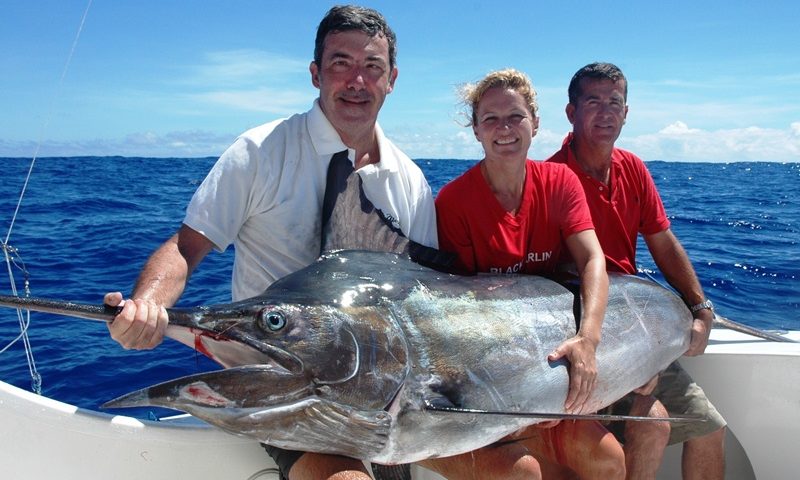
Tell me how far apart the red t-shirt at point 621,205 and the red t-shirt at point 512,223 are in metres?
0.36

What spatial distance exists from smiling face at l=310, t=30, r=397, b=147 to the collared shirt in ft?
0.22

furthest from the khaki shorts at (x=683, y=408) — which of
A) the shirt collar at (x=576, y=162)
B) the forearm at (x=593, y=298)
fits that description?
the shirt collar at (x=576, y=162)

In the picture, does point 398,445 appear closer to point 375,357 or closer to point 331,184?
point 375,357

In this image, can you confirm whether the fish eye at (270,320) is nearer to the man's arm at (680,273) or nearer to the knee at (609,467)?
the knee at (609,467)

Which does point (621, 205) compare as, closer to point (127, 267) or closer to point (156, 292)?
point (156, 292)

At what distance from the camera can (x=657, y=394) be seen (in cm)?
306

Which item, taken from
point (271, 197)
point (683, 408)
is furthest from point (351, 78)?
point (683, 408)

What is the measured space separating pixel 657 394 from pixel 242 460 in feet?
6.24

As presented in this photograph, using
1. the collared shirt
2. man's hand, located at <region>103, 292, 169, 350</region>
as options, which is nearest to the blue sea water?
the collared shirt

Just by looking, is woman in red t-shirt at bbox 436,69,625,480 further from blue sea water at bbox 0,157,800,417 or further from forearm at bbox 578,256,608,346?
blue sea water at bbox 0,157,800,417

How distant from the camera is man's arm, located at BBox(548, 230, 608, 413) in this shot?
7.72 ft

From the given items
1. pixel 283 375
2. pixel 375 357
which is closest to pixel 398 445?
pixel 375 357

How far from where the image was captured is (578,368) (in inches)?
92.6

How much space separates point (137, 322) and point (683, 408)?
7.86 ft
